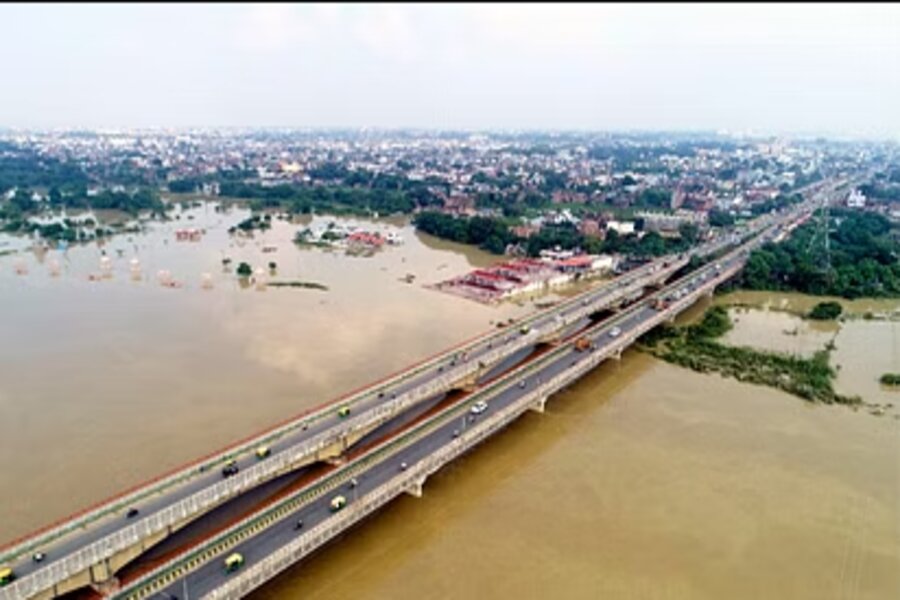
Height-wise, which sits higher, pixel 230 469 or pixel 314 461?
pixel 230 469

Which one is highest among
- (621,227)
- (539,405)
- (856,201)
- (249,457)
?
(856,201)

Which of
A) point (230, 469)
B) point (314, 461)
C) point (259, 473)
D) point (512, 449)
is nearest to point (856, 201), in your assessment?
point (512, 449)

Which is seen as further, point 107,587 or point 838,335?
point 838,335

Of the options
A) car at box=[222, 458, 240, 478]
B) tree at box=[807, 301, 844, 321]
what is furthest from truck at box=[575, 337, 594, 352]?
tree at box=[807, 301, 844, 321]

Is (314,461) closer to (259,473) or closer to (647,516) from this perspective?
(259,473)

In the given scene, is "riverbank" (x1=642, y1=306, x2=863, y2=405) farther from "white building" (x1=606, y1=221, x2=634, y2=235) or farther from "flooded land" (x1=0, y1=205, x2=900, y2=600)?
"white building" (x1=606, y1=221, x2=634, y2=235)

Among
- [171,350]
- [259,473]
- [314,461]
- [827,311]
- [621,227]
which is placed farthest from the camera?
[621,227]

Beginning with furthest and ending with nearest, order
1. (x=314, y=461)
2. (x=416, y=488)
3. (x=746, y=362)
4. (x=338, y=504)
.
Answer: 1. (x=746, y=362)
2. (x=314, y=461)
3. (x=416, y=488)
4. (x=338, y=504)

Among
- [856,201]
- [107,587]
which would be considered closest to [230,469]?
[107,587]

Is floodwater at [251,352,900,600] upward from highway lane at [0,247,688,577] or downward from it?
downward
